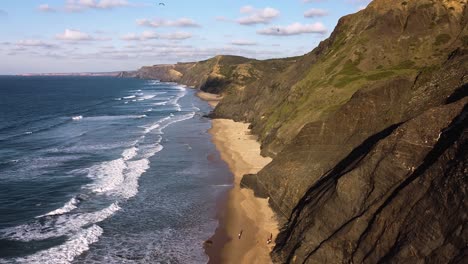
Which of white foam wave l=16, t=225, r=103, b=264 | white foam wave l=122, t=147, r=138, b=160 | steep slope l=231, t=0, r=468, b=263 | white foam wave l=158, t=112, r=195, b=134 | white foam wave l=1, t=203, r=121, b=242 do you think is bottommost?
white foam wave l=16, t=225, r=103, b=264

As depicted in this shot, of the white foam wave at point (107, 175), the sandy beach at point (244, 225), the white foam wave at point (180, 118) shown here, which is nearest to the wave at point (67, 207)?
the white foam wave at point (107, 175)

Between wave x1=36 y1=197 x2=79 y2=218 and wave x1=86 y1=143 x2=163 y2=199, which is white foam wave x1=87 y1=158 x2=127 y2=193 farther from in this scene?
wave x1=36 y1=197 x2=79 y2=218

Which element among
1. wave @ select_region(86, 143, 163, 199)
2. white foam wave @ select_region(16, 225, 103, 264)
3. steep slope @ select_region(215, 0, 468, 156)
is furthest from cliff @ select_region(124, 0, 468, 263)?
white foam wave @ select_region(16, 225, 103, 264)

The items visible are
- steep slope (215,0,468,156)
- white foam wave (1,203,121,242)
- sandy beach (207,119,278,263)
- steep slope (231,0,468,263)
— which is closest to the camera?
steep slope (231,0,468,263)

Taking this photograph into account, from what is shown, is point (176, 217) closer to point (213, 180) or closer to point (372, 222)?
point (213, 180)

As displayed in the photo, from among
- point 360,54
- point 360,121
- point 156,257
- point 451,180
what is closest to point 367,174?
point 451,180

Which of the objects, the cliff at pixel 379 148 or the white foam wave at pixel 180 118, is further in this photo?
the white foam wave at pixel 180 118

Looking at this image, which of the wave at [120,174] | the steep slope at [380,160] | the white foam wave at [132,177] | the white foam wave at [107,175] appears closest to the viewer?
the steep slope at [380,160]

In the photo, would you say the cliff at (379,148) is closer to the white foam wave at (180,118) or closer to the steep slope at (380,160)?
the steep slope at (380,160)
